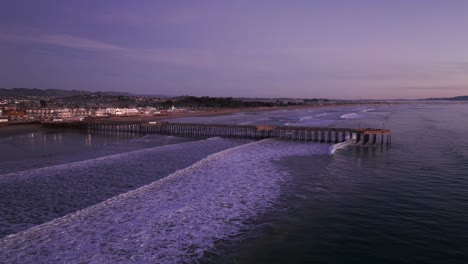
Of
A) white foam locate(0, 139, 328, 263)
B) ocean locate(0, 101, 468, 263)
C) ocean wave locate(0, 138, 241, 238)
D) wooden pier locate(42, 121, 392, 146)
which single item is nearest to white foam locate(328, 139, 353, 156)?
wooden pier locate(42, 121, 392, 146)

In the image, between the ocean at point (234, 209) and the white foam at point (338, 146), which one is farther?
the white foam at point (338, 146)

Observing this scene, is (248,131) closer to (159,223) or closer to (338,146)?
(338,146)

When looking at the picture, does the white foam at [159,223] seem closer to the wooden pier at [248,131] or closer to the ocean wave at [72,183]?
the ocean wave at [72,183]

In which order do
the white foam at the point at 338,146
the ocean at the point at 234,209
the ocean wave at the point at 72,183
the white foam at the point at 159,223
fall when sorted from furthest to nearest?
1. the white foam at the point at 338,146
2. the ocean wave at the point at 72,183
3. the ocean at the point at 234,209
4. the white foam at the point at 159,223

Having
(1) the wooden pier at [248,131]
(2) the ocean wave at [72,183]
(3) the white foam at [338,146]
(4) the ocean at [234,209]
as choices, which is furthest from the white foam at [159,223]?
(1) the wooden pier at [248,131]

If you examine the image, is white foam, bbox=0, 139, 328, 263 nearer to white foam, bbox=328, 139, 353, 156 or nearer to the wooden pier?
white foam, bbox=328, 139, 353, 156

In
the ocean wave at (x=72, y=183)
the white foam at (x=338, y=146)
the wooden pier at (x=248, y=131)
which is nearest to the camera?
the ocean wave at (x=72, y=183)
